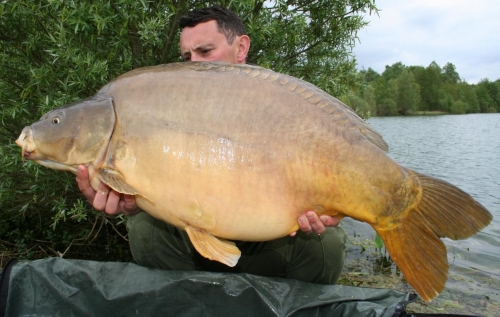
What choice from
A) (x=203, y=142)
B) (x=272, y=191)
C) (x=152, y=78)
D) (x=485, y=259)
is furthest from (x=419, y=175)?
(x=485, y=259)

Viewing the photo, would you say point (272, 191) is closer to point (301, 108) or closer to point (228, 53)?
point (301, 108)

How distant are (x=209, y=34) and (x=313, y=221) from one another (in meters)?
0.97

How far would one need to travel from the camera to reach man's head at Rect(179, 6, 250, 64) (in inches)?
71.4

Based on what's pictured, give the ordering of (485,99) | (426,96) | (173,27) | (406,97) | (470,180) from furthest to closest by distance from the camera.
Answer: (485,99)
(426,96)
(406,97)
(470,180)
(173,27)

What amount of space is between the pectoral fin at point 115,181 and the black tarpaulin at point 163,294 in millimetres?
456

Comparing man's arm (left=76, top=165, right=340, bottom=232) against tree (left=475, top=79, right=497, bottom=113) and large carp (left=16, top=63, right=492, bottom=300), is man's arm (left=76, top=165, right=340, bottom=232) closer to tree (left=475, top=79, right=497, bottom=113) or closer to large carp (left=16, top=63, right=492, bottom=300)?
large carp (left=16, top=63, right=492, bottom=300)

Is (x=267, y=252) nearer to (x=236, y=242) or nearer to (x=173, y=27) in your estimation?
(x=236, y=242)

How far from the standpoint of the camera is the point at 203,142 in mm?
1140

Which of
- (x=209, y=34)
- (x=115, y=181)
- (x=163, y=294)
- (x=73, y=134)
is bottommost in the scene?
(x=163, y=294)

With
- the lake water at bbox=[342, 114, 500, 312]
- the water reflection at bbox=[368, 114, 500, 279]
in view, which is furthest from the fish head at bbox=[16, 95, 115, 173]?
the water reflection at bbox=[368, 114, 500, 279]

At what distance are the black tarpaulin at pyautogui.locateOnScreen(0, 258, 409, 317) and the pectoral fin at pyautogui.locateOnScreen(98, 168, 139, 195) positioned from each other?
1.50ft

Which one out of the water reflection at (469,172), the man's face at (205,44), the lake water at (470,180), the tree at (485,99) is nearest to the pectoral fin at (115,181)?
the man's face at (205,44)

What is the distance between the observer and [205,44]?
182 cm

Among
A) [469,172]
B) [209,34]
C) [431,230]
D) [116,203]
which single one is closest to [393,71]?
[469,172]
